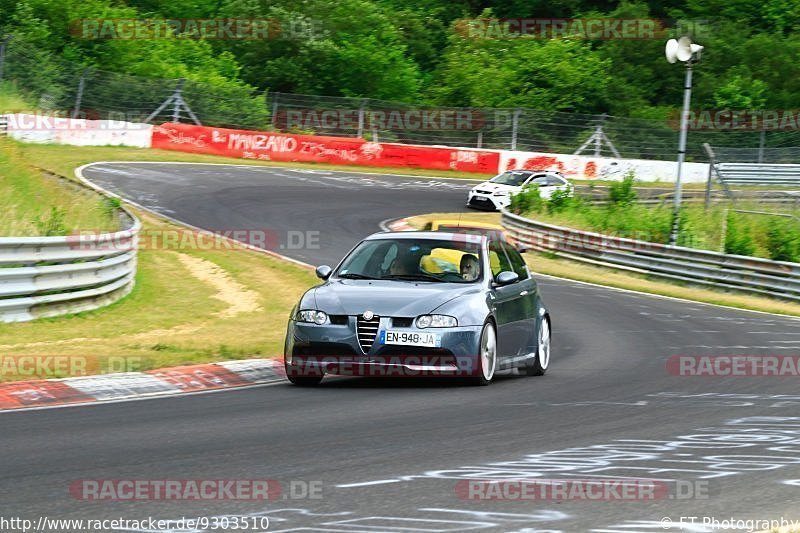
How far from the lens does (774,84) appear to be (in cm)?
6869

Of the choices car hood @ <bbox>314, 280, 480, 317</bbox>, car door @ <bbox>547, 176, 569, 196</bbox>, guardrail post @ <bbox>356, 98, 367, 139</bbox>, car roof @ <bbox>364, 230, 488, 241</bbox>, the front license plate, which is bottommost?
car door @ <bbox>547, 176, 569, 196</bbox>

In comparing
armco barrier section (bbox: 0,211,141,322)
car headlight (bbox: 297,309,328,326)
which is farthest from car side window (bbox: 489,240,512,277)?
armco barrier section (bbox: 0,211,141,322)

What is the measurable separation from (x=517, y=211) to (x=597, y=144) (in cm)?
1451

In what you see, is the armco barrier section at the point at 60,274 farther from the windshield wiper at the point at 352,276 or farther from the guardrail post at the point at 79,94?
the guardrail post at the point at 79,94

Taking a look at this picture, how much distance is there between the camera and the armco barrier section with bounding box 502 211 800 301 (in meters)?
28.2

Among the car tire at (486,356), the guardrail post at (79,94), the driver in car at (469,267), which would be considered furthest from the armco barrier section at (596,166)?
the car tire at (486,356)

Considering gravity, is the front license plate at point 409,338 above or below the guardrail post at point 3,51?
below

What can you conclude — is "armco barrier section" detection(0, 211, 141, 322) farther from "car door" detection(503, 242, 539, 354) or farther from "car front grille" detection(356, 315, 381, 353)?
"car door" detection(503, 242, 539, 354)

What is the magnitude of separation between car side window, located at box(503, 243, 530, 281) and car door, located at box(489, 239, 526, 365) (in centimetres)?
13

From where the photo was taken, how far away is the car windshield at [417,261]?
41.8 ft

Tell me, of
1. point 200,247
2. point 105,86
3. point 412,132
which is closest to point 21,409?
point 200,247

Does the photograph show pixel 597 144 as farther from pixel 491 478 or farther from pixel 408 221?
pixel 491 478

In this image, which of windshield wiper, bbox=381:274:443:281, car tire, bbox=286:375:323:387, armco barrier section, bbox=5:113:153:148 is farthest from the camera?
armco barrier section, bbox=5:113:153:148

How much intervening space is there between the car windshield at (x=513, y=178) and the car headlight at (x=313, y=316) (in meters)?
27.6
